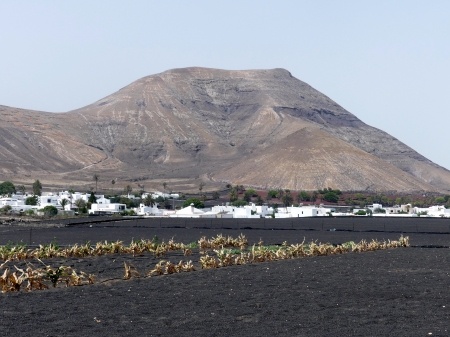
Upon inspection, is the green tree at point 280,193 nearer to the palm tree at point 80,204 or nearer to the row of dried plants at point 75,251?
the palm tree at point 80,204

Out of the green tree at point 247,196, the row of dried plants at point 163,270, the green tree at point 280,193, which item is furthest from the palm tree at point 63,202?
the row of dried plants at point 163,270

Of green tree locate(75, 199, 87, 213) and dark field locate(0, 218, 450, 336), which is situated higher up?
green tree locate(75, 199, 87, 213)

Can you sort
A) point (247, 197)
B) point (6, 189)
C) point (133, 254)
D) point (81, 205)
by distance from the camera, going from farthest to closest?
point (247, 197) → point (6, 189) → point (81, 205) → point (133, 254)

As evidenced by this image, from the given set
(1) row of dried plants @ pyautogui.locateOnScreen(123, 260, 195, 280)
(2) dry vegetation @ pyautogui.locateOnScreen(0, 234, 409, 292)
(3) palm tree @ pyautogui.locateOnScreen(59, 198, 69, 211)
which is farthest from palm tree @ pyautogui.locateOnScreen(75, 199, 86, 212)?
(1) row of dried plants @ pyautogui.locateOnScreen(123, 260, 195, 280)

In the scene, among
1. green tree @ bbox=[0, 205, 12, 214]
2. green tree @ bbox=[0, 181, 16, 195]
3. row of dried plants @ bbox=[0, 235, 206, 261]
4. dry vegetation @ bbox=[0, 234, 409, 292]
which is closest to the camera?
dry vegetation @ bbox=[0, 234, 409, 292]

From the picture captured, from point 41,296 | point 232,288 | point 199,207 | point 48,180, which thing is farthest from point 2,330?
point 48,180

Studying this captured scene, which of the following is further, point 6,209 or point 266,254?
point 6,209

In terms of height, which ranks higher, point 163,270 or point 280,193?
point 280,193

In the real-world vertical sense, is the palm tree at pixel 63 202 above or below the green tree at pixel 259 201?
below

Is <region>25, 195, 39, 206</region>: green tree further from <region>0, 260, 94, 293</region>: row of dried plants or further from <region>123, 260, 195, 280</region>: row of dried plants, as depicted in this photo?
<region>0, 260, 94, 293</region>: row of dried plants

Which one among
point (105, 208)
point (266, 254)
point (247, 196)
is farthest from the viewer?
point (247, 196)

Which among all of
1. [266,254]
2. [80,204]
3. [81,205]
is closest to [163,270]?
[266,254]

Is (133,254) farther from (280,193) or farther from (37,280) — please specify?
(280,193)

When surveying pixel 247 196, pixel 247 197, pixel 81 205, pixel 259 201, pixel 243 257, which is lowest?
pixel 243 257
